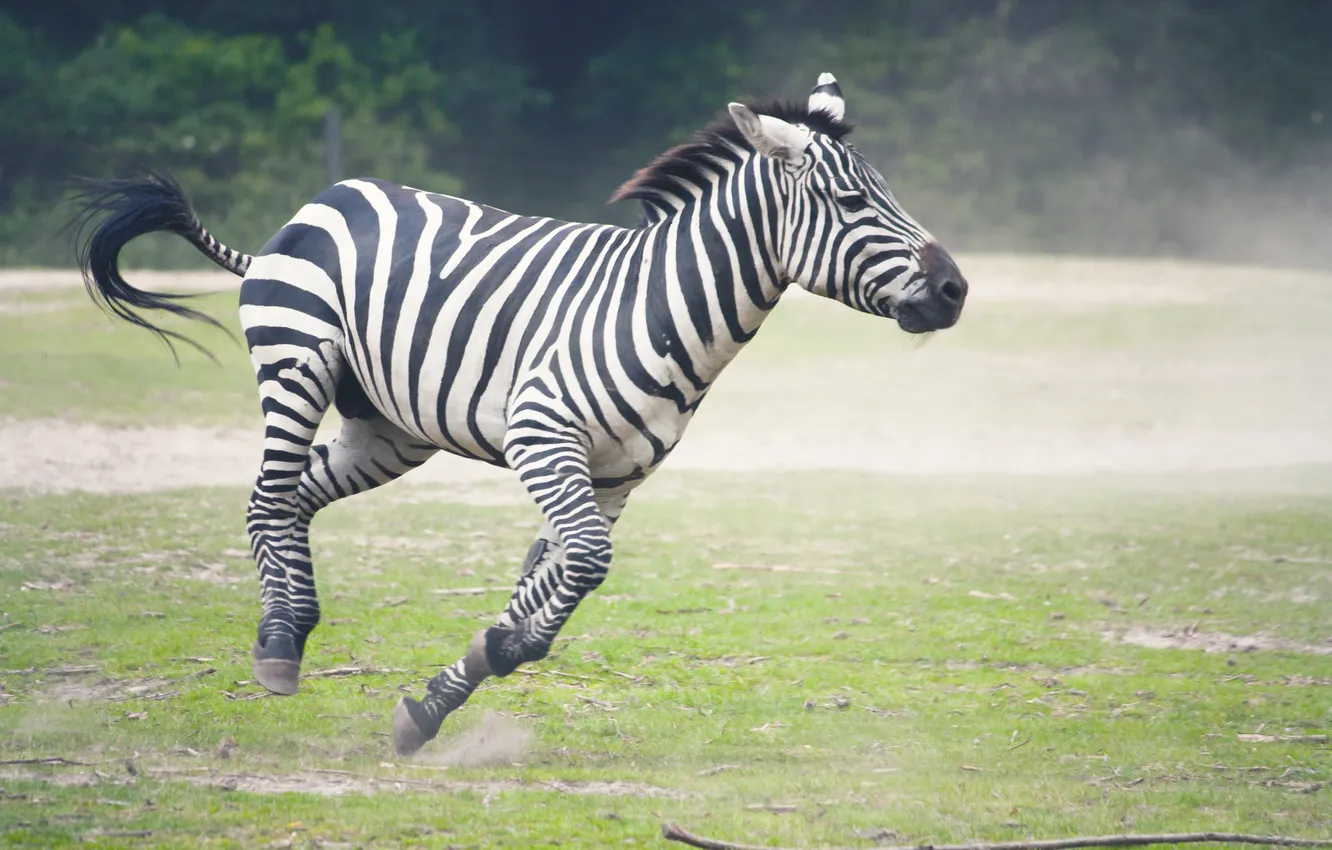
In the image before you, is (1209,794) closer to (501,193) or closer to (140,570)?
(140,570)

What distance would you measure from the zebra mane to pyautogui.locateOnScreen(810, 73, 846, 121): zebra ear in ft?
0.10

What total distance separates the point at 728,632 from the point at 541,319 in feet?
8.63

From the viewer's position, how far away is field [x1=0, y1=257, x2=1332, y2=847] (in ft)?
14.9

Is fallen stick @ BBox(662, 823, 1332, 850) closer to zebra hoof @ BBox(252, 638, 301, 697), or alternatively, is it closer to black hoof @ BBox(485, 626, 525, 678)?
black hoof @ BBox(485, 626, 525, 678)

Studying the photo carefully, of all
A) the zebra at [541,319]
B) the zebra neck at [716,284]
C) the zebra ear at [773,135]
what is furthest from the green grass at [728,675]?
the zebra ear at [773,135]

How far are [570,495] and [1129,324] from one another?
1470cm

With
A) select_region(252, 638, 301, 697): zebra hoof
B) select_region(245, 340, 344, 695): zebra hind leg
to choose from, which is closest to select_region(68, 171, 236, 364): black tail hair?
select_region(245, 340, 344, 695): zebra hind leg

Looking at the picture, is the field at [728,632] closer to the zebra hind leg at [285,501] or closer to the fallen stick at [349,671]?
the fallen stick at [349,671]

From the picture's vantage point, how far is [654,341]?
4.74 meters

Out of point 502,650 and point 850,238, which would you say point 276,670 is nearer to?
point 502,650

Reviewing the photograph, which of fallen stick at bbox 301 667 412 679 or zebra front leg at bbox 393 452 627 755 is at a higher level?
zebra front leg at bbox 393 452 627 755

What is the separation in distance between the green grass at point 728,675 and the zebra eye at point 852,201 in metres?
1.84

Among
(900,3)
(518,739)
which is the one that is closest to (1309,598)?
(518,739)

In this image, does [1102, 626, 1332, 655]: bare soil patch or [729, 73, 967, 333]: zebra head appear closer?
[729, 73, 967, 333]: zebra head
